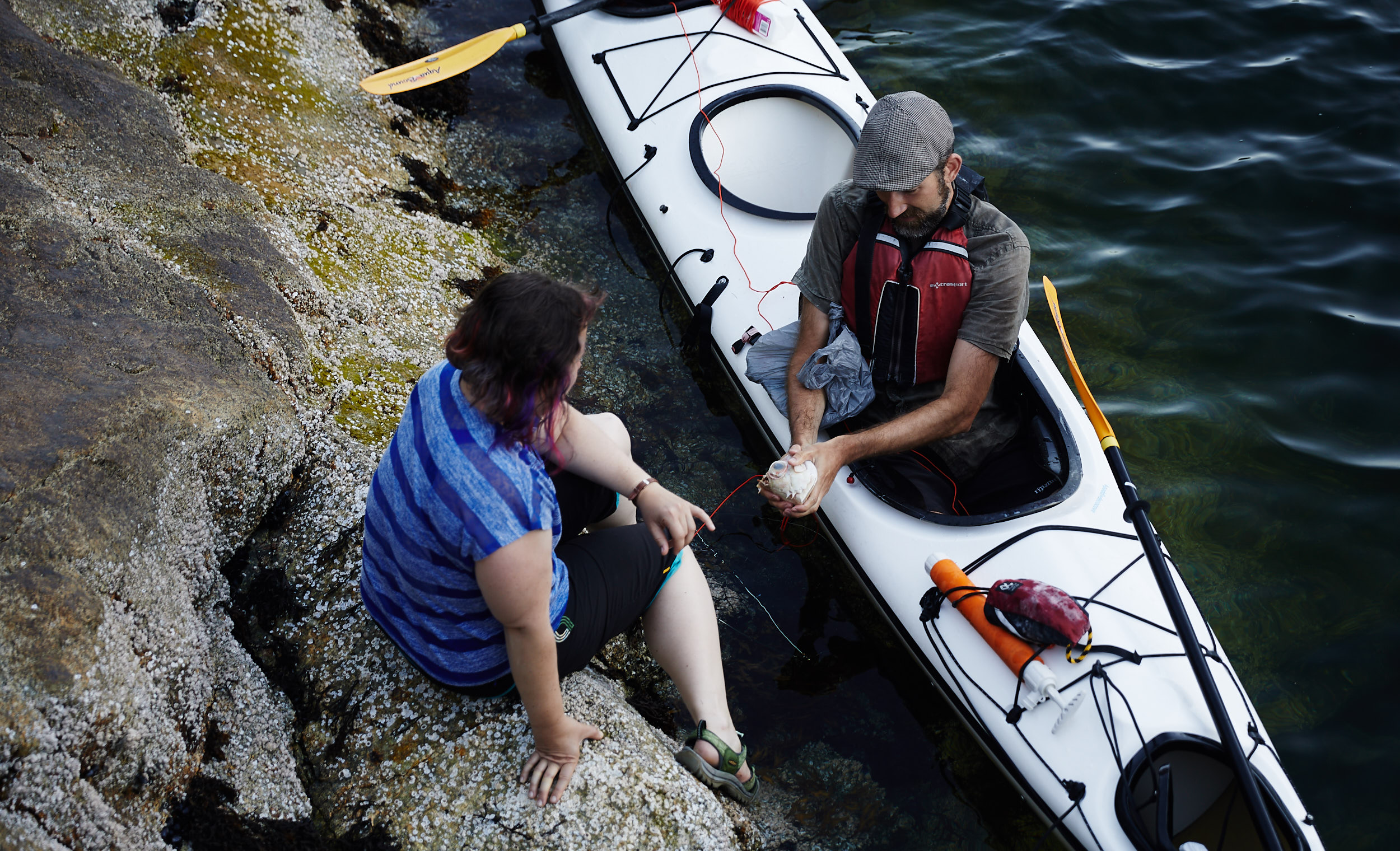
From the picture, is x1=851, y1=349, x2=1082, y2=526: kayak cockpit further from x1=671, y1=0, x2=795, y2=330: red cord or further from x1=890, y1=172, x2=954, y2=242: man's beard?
x1=671, y1=0, x2=795, y2=330: red cord

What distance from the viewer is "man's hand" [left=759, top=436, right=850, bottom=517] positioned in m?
2.54

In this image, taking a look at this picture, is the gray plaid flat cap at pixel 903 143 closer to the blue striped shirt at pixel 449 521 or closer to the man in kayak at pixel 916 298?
the man in kayak at pixel 916 298

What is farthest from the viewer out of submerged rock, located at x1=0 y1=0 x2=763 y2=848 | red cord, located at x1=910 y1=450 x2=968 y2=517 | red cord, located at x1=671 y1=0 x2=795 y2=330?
red cord, located at x1=671 y1=0 x2=795 y2=330

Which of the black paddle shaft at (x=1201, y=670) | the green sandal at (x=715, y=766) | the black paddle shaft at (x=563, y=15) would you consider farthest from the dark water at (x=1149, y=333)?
the black paddle shaft at (x=1201, y=670)

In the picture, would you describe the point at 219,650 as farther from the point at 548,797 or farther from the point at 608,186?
the point at 608,186

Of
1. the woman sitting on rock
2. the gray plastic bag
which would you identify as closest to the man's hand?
the gray plastic bag

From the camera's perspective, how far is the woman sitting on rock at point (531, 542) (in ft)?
4.64

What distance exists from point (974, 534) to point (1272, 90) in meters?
4.09

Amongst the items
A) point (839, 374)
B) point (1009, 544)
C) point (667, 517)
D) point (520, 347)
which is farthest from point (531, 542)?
point (1009, 544)

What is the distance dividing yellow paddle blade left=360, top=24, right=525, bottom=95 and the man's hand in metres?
2.87

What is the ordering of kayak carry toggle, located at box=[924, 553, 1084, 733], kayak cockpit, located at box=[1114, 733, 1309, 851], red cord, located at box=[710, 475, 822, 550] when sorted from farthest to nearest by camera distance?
red cord, located at box=[710, 475, 822, 550], kayak carry toggle, located at box=[924, 553, 1084, 733], kayak cockpit, located at box=[1114, 733, 1309, 851]

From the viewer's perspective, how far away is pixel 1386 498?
334 centimetres

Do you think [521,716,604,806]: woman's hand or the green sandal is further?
the green sandal

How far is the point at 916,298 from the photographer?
260 cm
